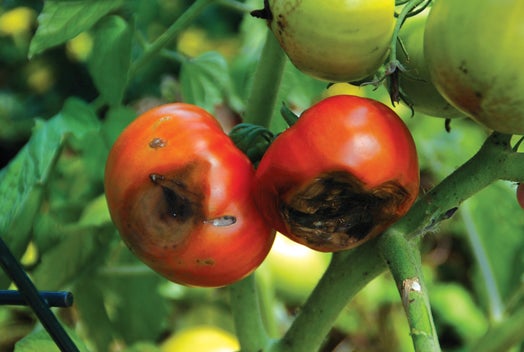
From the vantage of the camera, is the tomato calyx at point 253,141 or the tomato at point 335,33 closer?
the tomato at point 335,33

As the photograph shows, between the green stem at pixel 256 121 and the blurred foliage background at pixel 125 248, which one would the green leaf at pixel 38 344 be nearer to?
the blurred foliage background at pixel 125 248

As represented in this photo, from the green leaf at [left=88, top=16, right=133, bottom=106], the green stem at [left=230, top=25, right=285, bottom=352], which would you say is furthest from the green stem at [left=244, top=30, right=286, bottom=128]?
the green leaf at [left=88, top=16, right=133, bottom=106]

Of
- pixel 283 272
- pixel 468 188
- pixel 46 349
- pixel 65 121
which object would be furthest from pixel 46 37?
pixel 283 272

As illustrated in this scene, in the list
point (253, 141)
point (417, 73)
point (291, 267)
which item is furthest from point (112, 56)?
point (291, 267)

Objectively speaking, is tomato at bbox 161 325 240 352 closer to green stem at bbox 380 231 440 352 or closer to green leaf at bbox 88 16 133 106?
green leaf at bbox 88 16 133 106

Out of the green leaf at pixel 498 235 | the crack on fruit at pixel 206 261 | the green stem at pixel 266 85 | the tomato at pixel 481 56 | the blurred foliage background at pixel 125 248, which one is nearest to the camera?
the tomato at pixel 481 56

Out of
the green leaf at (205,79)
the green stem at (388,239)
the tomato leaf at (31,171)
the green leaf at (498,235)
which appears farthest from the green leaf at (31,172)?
the green leaf at (498,235)

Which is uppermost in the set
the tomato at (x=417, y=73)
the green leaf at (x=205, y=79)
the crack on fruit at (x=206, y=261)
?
the tomato at (x=417, y=73)

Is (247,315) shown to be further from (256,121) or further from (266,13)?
(266,13)
